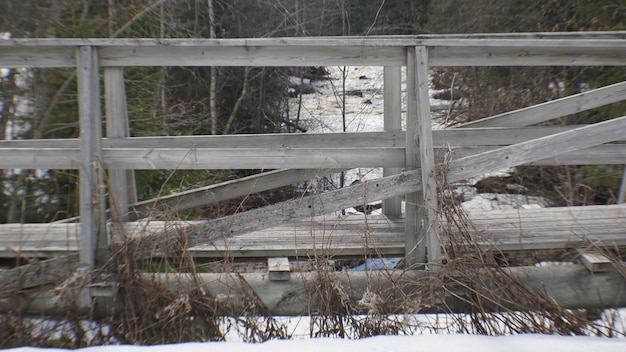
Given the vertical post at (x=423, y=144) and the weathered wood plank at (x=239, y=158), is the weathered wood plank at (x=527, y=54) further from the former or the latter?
the weathered wood plank at (x=239, y=158)

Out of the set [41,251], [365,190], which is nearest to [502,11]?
[365,190]

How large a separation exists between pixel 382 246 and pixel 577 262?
1487 millimetres

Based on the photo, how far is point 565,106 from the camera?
17.7 ft

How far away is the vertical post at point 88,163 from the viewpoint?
13.0 ft

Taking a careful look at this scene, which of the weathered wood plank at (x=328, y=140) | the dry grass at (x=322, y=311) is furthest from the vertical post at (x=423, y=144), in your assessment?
the weathered wood plank at (x=328, y=140)

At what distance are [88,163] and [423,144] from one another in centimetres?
224

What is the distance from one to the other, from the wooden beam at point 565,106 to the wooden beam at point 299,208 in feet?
5.29

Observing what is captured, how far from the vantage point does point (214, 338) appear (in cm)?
378

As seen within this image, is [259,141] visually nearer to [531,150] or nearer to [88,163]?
[88,163]

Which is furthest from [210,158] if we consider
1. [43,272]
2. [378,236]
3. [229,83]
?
[229,83]

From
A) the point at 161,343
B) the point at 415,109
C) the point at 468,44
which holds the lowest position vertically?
the point at 161,343

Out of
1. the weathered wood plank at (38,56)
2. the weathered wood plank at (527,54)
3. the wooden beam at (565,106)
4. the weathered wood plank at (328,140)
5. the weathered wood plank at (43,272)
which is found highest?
the weathered wood plank at (38,56)

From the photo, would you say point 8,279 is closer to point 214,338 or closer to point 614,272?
point 214,338

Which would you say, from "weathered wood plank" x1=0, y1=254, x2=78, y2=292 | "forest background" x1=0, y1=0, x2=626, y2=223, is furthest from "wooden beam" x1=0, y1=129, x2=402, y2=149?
"weathered wood plank" x1=0, y1=254, x2=78, y2=292
